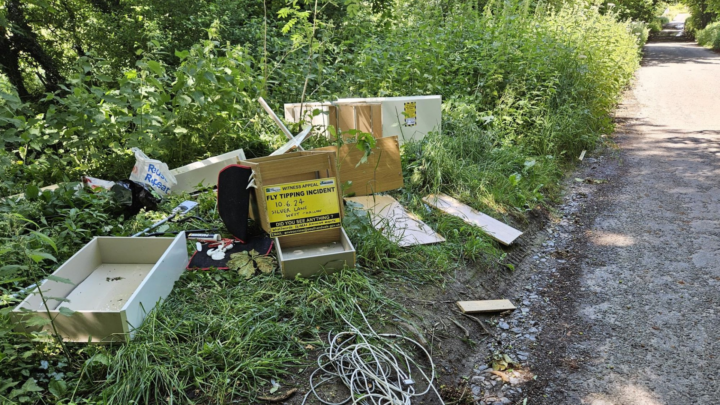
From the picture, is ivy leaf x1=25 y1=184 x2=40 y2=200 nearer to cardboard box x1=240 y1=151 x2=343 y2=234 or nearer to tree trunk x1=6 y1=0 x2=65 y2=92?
cardboard box x1=240 y1=151 x2=343 y2=234

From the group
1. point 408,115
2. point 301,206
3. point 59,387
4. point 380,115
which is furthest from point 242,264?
point 408,115

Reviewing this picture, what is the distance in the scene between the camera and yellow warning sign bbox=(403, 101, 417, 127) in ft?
17.1

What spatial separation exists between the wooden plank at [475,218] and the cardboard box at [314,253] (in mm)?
1371

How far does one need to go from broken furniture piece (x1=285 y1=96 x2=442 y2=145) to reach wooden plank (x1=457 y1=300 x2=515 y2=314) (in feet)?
6.95

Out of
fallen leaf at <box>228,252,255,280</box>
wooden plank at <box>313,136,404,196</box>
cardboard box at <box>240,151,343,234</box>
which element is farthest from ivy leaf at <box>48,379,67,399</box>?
wooden plank at <box>313,136,404,196</box>

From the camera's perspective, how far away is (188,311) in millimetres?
2693

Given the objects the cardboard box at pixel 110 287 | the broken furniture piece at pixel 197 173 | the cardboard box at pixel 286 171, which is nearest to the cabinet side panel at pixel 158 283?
the cardboard box at pixel 110 287

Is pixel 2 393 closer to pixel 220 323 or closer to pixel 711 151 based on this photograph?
pixel 220 323

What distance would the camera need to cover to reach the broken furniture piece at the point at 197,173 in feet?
13.9

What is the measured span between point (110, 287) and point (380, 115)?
9.64ft

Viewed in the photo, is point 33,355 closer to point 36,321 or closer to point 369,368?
point 36,321

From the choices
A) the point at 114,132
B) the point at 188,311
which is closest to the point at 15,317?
the point at 188,311

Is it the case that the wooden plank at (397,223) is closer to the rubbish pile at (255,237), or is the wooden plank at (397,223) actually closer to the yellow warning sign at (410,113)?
the rubbish pile at (255,237)

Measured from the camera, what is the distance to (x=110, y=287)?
113 inches
